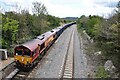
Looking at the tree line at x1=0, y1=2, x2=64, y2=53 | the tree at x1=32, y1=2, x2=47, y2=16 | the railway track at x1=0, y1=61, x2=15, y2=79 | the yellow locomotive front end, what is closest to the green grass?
the yellow locomotive front end

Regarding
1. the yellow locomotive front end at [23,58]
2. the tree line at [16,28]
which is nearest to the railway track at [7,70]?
the yellow locomotive front end at [23,58]

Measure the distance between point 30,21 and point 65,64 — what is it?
20.2 metres

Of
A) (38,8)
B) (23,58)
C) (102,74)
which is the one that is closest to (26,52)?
(23,58)

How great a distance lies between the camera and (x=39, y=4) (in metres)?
56.4

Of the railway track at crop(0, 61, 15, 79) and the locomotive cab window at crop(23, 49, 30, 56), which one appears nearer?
the railway track at crop(0, 61, 15, 79)

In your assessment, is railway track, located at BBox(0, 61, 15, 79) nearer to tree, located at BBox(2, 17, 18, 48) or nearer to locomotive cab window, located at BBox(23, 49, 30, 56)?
locomotive cab window, located at BBox(23, 49, 30, 56)

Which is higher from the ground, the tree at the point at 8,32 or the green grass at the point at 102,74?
the tree at the point at 8,32

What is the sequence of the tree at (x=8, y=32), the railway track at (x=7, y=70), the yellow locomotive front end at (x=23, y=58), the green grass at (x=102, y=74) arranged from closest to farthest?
the railway track at (x=7, y=70) < the green grass at (x=102, y=74) < the yellow locomotive front end at (x=23, y=58) < the tree at (x=8, y=32)

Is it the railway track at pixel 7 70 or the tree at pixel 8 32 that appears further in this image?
the tree at pixel 8 32

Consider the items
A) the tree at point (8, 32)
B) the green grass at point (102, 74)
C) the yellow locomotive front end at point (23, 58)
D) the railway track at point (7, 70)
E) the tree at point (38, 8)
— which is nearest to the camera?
the railway track at point (7, 70)

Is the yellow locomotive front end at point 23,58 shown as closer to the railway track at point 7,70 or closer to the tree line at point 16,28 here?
the railway track at point 7,70

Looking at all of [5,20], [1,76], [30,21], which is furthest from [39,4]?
[1,76]

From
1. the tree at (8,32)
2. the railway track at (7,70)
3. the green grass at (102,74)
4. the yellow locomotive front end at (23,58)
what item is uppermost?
the tree at (8,32)

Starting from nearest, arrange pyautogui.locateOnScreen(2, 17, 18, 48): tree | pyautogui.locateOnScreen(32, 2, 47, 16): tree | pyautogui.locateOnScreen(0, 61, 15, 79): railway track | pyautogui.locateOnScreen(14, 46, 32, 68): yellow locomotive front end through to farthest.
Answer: pyautogui.locateOnScreen(0, 61, 15, 79): railway track, pyautogui.locateOnScreen(14, 46, 32, 68): yellow locomotive front end, pyautogui.locateOnScreen(2, 17, 18, 48): tree, pyautogui.locateOnScreen(32, 2, 47, 16): tree
